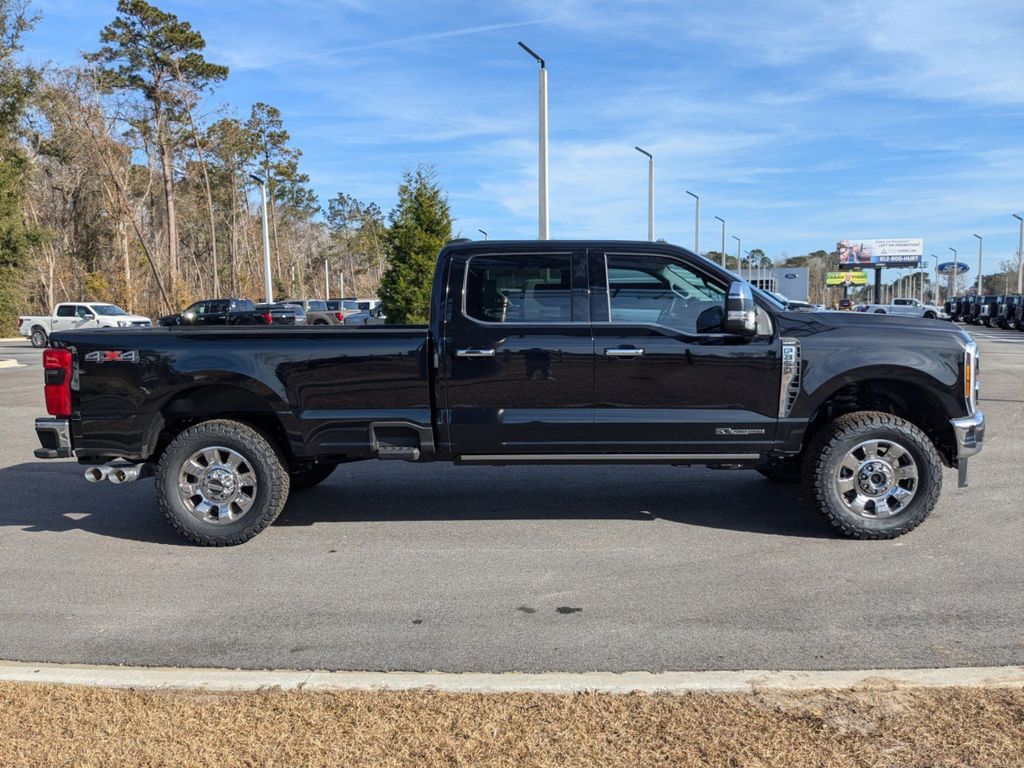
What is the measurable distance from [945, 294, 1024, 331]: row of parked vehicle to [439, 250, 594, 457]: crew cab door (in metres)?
46.2

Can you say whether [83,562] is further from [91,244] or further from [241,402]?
[91,244]

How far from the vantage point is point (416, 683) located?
12.0 ft

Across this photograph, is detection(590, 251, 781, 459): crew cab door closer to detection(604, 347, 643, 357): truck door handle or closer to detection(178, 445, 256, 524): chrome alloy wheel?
detection(604, 347, 643, 357): truck door handle

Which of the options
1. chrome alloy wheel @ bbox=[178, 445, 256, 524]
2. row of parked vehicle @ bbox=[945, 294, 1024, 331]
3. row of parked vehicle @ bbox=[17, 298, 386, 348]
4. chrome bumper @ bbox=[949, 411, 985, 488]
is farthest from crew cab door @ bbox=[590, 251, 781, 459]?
row of parked vehicle @ bbox=[945, 294, 1024, 331]

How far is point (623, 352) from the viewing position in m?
5.80

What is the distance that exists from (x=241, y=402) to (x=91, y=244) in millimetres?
60172

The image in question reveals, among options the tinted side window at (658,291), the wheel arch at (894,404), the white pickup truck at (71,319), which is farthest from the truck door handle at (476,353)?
the white pickup truck at (71,319)

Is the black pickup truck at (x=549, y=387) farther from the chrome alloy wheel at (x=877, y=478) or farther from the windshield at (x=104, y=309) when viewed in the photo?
the windshield at (x=104, y=309)

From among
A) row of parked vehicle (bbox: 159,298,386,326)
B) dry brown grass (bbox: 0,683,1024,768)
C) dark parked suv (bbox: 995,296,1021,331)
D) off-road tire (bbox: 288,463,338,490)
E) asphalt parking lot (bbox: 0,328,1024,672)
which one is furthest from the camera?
dark parked suv (bbox: 995,296,1021,331)

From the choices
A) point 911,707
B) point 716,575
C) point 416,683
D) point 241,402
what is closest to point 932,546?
point 716,575

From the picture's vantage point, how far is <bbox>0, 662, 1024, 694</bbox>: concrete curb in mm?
3584

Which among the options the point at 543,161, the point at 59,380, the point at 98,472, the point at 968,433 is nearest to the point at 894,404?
the point at 968,433

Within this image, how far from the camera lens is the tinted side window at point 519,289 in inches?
236

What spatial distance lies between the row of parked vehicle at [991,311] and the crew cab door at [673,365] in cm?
4564
